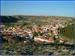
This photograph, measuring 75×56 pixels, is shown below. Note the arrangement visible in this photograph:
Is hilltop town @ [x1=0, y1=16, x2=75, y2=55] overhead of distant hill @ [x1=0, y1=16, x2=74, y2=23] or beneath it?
beneath

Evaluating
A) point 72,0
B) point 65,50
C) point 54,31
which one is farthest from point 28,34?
point 72,0

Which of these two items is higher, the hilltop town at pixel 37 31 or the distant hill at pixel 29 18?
the distant hill at pixel 29 18

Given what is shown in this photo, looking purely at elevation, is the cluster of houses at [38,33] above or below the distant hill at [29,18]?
below

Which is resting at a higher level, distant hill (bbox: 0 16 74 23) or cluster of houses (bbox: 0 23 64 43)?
distant hill (bbox: 0 16 74 23)

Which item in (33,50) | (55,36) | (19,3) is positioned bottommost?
(33,50)

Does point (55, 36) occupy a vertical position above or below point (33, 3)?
below

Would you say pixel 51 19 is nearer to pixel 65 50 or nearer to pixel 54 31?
pixel 54 31

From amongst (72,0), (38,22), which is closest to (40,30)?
(38,22)
